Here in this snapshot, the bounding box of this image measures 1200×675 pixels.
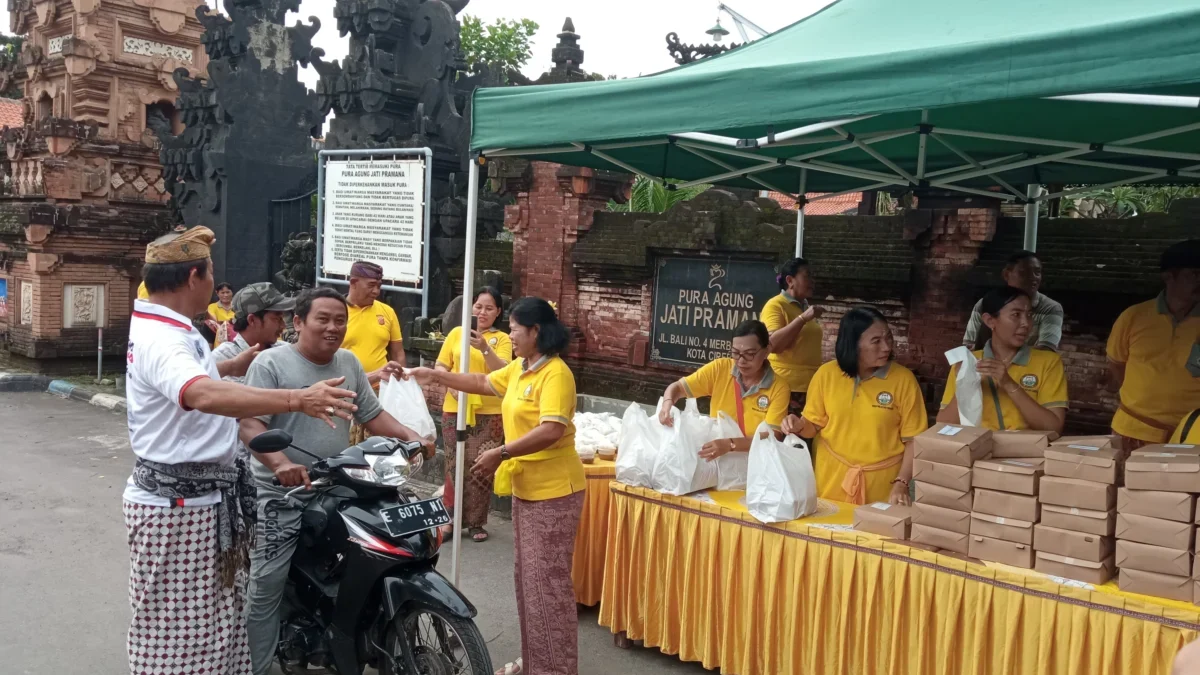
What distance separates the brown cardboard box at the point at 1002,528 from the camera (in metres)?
3.49

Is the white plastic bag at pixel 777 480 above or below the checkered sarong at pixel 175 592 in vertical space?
A: above

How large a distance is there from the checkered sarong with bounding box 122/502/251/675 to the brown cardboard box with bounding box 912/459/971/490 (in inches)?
103

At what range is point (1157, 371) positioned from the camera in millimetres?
4516

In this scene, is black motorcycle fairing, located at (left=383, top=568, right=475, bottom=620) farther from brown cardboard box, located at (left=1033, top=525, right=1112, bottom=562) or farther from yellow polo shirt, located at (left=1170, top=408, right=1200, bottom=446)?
yellow polo shirt, located at (left=1170, top=408, right=1200, bottom=446)

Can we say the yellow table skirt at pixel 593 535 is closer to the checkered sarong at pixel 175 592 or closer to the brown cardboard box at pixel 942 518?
the brown cardboard box at pixel 942 518

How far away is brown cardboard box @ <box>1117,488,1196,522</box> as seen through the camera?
124 inches

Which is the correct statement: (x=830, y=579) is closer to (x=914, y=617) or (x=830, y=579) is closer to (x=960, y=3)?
(x=914, y=617)

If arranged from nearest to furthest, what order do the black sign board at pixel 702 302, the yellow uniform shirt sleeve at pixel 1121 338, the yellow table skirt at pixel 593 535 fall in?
the yellow uniform shirt sleeve at pixel 1121 338 < the yellow table skirt at pixel 593 535 < the black sign board at pixel 702 302

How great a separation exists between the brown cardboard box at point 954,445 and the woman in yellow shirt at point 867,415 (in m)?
0.51

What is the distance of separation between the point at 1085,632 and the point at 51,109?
65.8 ft

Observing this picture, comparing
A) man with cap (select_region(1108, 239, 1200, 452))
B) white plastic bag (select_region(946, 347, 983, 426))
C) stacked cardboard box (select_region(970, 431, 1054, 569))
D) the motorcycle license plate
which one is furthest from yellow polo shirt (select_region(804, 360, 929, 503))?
the motorcycle license plate

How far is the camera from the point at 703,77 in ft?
12.6

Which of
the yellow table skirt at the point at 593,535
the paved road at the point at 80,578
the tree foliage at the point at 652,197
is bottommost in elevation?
the paved road at the point at 80,578

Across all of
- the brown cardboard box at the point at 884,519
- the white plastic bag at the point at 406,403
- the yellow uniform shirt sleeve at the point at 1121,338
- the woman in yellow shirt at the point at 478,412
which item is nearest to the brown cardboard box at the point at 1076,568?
the brown cardboard box at the point at 884,519
